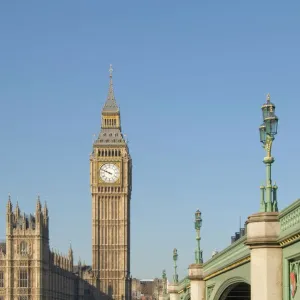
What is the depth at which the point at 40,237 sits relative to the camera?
11806 centimetres

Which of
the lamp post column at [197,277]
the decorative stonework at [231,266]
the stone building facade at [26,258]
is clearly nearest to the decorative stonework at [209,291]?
the lamp post column at [197,277]

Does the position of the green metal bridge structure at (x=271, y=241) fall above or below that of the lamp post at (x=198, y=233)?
below

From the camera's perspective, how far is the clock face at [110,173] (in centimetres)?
15388

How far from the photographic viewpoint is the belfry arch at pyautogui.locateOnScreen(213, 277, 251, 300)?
2773 cm

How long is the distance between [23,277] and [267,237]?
101 m

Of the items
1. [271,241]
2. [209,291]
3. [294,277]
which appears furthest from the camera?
[209,291]

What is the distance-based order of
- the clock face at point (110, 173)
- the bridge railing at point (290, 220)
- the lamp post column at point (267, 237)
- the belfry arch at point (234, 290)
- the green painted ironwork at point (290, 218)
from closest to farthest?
1. the bridge railing at point (290, 220)
2. the green painted ironwork at point (290, 218)
3. the lamp post column at point (267, 237)
4. the belfry arch at point (234, 290)
5. the clock face at point (110, 173)

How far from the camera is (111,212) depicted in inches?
6024

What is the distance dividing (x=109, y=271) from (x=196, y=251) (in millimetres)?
110999

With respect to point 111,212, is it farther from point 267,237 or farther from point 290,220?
point 290,220

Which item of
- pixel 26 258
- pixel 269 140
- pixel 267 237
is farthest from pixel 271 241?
pixel 26 258

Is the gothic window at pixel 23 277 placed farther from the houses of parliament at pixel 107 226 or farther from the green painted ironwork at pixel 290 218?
the green painted ironwork at pixel 290 218

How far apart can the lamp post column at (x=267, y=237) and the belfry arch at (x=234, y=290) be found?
19.8 ft

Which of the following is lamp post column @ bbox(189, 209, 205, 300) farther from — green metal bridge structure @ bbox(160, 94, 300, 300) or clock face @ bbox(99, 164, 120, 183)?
clock face @ bbox(99, 164, 120, 183)
